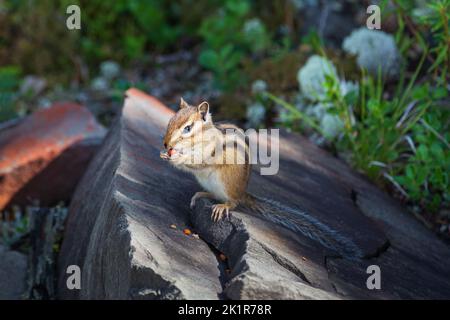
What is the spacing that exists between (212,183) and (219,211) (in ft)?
0.71

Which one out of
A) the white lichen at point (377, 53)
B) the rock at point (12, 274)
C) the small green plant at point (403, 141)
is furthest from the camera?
the white lichen at point (377, 53)

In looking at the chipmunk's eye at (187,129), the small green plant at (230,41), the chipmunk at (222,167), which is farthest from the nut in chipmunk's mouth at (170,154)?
the small green plant at (230,41)

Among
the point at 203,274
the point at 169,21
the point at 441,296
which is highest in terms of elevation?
the point at 169,21

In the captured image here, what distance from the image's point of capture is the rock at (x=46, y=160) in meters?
5.58

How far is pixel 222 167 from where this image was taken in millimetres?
3662

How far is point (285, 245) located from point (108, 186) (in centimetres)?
105

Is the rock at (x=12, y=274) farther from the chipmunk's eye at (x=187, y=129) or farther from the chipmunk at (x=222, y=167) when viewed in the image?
the chipmunk's eye at (x=187, y=129)

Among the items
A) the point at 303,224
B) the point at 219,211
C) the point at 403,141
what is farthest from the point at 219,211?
the point at 403,141

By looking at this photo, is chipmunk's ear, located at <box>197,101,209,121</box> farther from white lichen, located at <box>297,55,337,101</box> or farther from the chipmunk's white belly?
white lichen, located at <box>297,55,337,101</box>

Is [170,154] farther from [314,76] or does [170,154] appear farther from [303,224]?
[314,76]

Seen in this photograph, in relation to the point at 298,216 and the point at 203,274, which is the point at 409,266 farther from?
the point at 203,274

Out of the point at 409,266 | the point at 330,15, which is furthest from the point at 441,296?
the point at 330,15

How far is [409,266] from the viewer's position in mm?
3791
